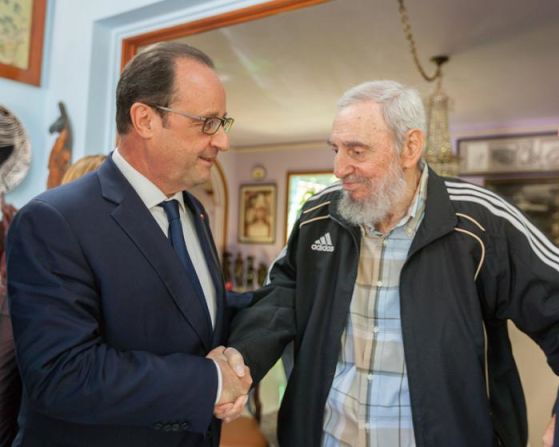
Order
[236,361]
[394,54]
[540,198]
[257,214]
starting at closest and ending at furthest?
[236,361], [394,54], [540,198], [257,214]

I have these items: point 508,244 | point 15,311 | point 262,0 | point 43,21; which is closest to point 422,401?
point 508,244

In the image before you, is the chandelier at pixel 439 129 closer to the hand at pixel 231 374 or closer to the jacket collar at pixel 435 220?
the jacket collar at pixel 435 220

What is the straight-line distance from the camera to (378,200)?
1.39 metres

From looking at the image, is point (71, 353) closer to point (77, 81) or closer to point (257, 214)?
point (77, 81)

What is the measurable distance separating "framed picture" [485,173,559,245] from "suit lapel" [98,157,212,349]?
529 centimetres

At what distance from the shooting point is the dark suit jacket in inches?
36.5

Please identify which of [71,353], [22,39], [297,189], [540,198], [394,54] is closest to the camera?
[71,353]

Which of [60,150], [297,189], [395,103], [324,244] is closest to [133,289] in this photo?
[324,244]

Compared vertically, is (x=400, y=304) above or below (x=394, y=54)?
below

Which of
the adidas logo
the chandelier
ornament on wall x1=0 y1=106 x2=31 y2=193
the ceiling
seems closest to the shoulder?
Answer: the adidas logo

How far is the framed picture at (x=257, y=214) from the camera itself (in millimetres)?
7938

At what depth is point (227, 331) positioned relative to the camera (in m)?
1.34

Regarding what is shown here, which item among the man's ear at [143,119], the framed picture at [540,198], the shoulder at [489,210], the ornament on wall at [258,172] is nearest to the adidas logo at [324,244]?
the shoulder at [489,210]

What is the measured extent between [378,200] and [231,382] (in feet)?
2.10
